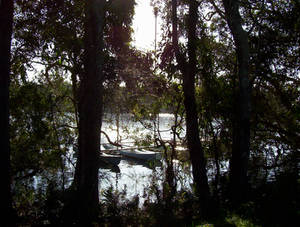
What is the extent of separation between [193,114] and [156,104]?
2762 mm

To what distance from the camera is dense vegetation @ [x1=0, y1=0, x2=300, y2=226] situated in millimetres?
7172

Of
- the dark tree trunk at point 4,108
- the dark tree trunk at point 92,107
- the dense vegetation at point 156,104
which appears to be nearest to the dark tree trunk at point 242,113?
the dense vegetation at point 156,104

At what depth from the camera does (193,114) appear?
29.2ft

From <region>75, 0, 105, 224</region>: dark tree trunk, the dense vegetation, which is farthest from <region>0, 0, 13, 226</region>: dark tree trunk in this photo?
<region>75, 0, 105, 224</region>: dark tree trunk

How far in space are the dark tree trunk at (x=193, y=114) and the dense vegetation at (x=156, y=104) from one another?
3cm

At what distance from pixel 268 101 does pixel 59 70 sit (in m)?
7.99

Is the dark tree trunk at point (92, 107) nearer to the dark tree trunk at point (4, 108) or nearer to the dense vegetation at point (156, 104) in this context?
the dense vegetation at point (156, 104)

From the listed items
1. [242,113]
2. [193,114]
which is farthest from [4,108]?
[242,113]

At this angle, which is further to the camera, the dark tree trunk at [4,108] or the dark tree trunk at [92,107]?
the dark tree trunk at [92,107]

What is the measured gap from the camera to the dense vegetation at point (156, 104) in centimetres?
717

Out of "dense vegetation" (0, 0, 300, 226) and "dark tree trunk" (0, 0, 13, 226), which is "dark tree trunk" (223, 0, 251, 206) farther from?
"dark tree trunk" (0, 0, 13, 226)

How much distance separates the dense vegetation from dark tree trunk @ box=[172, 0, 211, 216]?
32mm

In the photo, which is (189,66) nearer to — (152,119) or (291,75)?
(152,119)

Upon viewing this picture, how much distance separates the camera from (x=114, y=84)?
1099cm
